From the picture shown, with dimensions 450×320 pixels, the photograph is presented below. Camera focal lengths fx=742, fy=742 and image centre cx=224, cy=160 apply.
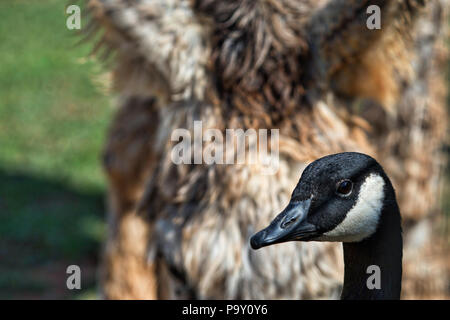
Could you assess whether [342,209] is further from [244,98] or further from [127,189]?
[127,189]

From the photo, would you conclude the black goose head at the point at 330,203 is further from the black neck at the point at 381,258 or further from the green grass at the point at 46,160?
the green grass at the point at 46,160

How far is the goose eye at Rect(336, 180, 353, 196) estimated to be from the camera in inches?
90.4

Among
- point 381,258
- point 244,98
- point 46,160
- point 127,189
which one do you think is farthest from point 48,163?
point 381,258

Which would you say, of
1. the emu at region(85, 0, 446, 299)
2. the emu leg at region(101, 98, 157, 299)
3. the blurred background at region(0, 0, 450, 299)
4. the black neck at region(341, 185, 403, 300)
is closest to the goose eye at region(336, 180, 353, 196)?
the black neck at region(341, 185, 403, 300)

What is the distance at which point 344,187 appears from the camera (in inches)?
90.7

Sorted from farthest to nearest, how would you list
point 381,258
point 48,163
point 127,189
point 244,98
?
point 48,163 → point 127,189 → point 244,98 → point 381,258

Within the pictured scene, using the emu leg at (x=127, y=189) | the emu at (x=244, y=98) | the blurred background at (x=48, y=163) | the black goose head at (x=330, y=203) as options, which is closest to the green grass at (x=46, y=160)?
the blurred background at (x=48, y=163)

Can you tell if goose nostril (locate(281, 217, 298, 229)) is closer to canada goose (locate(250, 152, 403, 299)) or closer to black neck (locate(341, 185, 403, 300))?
canada goose (locate(250, 152, 403, 299))

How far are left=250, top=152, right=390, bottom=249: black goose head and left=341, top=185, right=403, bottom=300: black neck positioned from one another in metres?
0.08

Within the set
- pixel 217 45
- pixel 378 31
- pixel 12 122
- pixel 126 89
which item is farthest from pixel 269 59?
pixel 12 122

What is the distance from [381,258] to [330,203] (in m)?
0.31

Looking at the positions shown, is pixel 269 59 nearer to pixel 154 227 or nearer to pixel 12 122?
pixel 154 227

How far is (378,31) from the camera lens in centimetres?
301
